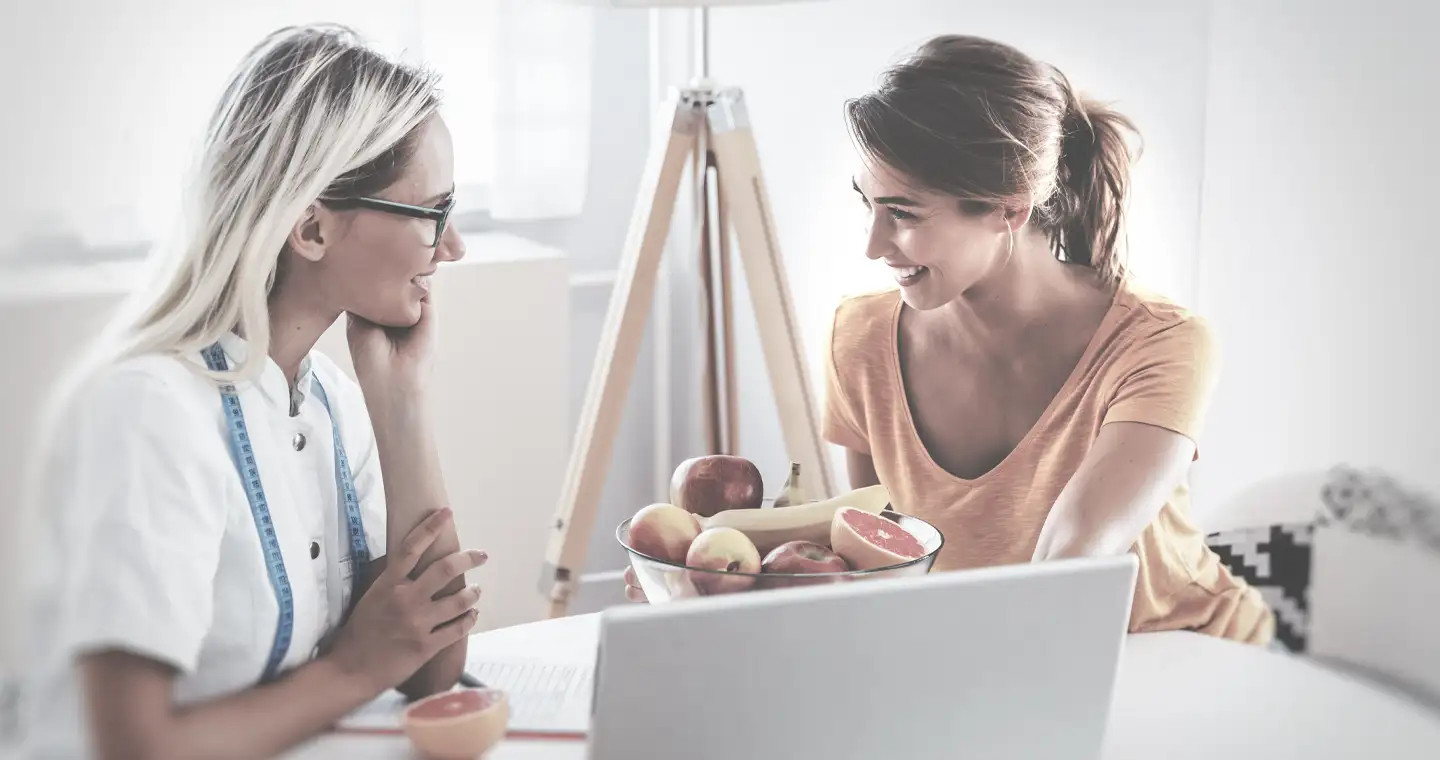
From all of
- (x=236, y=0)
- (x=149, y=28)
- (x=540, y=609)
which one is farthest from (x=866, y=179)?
(x=540, y=609)

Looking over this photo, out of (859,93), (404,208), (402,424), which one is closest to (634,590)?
(402,424)

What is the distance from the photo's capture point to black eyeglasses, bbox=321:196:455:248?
3.65 feet

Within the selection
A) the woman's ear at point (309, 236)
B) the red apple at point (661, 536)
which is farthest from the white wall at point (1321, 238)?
the woman's ear at point (309, 236)

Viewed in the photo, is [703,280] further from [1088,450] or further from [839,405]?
[1088,450]

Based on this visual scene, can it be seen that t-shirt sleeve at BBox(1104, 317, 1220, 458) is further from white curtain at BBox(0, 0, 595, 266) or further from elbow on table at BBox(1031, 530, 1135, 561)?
white curtain at BBox(0, 0, 595, 266)

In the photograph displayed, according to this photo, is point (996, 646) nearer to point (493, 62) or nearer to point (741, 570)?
point (741, 570)

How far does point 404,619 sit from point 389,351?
290 mm

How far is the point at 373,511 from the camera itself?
1239 millimetres

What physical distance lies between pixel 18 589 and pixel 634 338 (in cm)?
109

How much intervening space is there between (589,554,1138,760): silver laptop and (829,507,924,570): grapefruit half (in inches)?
7.8

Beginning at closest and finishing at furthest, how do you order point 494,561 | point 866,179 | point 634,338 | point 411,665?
point 411,665 < point 866,179 < point 634,338 < point 494,561

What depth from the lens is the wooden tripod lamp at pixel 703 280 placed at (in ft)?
6.30

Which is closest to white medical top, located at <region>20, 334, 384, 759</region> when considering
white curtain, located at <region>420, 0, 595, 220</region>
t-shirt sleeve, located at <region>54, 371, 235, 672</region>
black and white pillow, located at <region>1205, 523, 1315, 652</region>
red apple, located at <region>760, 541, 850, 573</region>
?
t-shirt sleeve, located at <region>54, 371, 235, 672</region>

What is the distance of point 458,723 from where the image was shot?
91 centimetres
